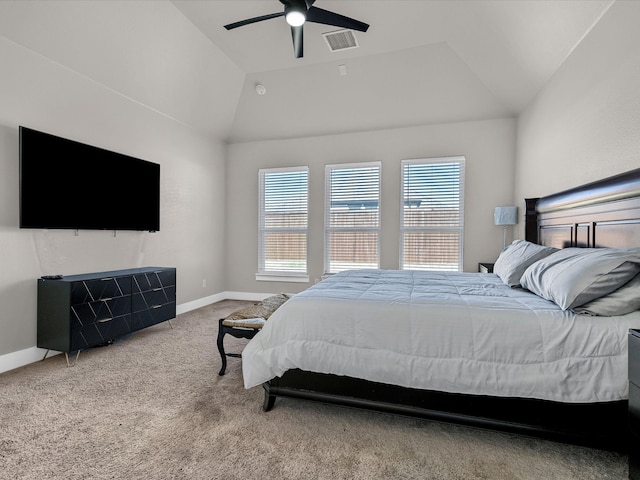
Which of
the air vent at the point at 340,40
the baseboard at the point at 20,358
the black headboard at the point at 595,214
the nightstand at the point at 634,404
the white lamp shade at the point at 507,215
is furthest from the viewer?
the white lamp shade at the point at 507,215

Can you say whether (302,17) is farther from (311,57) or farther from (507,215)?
(507,215)

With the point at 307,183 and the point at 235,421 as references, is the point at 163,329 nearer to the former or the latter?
the point at 235,421

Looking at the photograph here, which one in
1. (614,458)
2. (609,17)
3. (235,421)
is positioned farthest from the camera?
(609,17)

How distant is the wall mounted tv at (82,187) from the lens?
289cm

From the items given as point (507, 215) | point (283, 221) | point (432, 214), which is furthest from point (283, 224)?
point (507, 215)

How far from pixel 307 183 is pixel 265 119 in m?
1.21

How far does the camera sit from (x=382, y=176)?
511 centimetres

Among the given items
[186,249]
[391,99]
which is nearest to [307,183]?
[391,99]

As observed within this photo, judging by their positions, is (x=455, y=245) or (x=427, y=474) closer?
(x=427, y=474)

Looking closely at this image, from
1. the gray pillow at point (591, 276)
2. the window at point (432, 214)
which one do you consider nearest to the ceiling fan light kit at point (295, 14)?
the gray pillow at point (591, 276)

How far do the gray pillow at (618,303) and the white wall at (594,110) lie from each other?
986mm

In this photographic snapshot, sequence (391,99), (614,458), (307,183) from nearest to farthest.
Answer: (614,458)
(391,99)
(307,183)

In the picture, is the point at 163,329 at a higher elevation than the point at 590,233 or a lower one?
lower

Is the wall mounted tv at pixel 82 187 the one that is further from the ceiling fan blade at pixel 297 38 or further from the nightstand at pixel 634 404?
the nightstand at pixel 634 404
